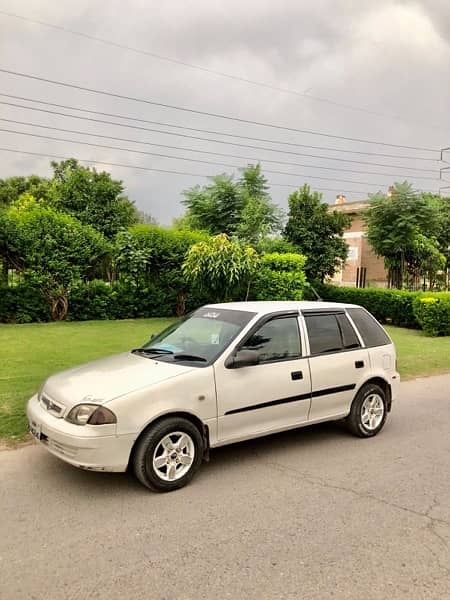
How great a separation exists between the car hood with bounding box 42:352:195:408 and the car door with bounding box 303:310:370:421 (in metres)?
1.53

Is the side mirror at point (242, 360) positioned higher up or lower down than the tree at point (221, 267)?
lower down

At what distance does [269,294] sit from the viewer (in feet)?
58.5

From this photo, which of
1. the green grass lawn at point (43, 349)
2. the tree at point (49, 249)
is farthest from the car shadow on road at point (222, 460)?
the tree at point (49, 249)

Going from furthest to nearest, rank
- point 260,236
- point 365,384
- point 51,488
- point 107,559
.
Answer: point 260,236, point 365,384, point 51,488, point 107,559

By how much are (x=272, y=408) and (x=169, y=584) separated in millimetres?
2209

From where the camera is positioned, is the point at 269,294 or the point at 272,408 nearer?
the point at 272,408

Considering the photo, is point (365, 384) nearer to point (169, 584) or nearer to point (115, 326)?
point (169, 584)

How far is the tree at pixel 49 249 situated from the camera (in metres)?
15.2

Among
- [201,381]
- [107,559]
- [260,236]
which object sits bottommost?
[107,559]

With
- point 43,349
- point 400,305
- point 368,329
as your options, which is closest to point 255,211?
point 400,305

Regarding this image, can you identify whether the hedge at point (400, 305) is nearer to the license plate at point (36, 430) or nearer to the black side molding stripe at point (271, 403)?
the black side molding stripe at point (271, 403)

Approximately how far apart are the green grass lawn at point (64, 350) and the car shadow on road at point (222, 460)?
3.98ft

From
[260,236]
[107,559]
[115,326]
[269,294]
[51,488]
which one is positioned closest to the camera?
[107,559]

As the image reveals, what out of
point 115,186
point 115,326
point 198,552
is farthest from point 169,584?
point 115,186
